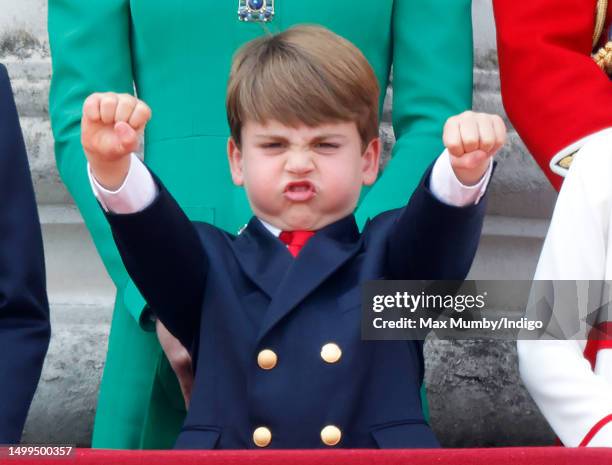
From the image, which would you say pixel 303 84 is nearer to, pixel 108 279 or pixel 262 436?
pixel 262 436

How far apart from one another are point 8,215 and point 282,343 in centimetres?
41

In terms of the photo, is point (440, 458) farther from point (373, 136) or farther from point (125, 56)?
point (125, 56)

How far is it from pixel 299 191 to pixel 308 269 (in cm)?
10

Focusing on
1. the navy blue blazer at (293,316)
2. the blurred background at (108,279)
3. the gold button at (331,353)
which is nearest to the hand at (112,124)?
the navy blue blazer at (293,316)

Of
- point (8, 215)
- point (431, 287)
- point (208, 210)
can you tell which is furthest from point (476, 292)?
point (8, 215)

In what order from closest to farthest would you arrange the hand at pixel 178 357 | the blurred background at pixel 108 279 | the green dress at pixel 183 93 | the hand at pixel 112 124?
the hand at pixel 112 124 → the hand at pixel 178 357 → the green dress at pixel 183 93 → the blurred background at pixel 108 279

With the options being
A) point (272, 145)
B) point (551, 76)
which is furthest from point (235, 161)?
point (551, 76)

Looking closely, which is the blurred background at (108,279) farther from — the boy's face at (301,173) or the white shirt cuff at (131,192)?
the white shirt cuff at (131,192)

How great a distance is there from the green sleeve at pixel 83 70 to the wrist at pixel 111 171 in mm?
407

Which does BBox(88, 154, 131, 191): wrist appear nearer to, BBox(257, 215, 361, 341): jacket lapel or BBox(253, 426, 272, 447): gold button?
BBox(257, 215, 361, 341): jacket lapel

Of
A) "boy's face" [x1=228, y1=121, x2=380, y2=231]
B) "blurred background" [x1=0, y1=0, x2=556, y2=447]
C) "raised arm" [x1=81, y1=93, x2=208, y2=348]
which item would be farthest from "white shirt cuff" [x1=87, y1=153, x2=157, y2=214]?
"blurred background" [x1=0, y1=0, x2=556, y2=447]

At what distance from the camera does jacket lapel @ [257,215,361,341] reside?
178cm

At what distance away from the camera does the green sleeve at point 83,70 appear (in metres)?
2.13

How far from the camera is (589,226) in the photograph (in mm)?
1867
